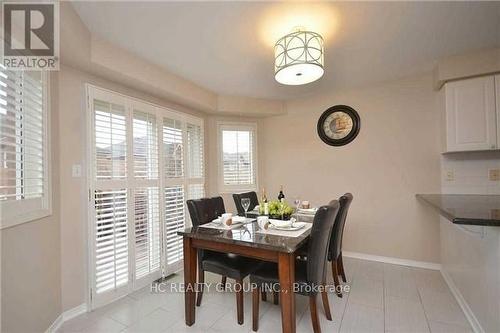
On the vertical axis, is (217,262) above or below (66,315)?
above

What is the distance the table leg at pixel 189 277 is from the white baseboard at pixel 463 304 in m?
2.08

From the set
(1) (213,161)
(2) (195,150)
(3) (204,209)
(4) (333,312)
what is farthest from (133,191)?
(4) (333,312)

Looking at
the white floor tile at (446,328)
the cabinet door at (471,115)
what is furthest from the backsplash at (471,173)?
the white floor tile at (446,328)

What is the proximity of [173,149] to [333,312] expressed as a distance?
2442 mm

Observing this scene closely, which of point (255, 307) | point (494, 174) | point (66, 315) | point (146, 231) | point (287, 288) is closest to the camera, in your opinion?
point (287, 288)

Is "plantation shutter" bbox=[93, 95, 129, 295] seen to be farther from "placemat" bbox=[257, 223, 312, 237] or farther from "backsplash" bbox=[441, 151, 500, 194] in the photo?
"backsplash" bbox=[441, 151, 500, 194]

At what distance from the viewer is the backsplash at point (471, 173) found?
249 centimetres

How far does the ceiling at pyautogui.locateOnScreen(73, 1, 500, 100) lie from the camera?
5.54 feet

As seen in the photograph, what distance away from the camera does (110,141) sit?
2312mm

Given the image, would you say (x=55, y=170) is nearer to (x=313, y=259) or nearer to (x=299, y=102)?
(x=313, y=259)

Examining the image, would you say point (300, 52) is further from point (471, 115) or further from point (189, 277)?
point (471, 115)

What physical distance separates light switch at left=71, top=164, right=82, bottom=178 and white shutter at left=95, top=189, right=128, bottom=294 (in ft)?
0.71

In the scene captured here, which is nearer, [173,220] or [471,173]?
[471,173]

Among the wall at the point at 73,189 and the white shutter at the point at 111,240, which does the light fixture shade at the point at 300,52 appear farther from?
the white shutter at the point at 111,240
